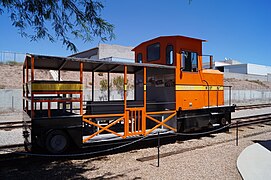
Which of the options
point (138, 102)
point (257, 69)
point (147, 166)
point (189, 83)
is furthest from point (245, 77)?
point (147, 166)

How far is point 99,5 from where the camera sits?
5070 mm

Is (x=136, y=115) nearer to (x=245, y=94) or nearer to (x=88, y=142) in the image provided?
(x=88, y=142)

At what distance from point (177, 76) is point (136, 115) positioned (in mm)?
2109

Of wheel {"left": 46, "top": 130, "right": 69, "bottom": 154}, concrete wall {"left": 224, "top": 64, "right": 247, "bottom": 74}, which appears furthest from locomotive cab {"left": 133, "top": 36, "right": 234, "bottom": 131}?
concrete wall {"left": 224, "top": 64, "right": 247, "bottom": 74}

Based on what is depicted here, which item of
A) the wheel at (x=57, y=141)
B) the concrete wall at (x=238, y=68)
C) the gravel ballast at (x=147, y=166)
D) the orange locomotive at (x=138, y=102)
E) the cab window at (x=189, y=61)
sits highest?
the concrete wall at (x=238, y=68)

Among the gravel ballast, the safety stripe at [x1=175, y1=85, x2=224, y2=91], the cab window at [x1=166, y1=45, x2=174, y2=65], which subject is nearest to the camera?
the gravel ballast

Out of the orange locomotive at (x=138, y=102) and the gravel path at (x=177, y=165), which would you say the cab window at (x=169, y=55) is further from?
the gravel path at (x=177, y=165)

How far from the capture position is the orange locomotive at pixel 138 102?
20.0 feet

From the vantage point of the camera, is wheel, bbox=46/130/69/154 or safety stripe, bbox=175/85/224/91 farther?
safety stripe, bbox=175/85/224/91

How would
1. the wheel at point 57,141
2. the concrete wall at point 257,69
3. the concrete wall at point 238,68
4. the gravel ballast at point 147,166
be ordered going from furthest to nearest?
the concrete wall at point 257,69 → the concrete wall at point 238,68 → the wheel at point 57,141 → the gravel ballast at point 147,166

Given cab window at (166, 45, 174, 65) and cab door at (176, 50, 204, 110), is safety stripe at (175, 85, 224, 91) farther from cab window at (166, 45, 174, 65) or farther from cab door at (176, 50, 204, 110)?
cab window at (166, 45, 174, 65)

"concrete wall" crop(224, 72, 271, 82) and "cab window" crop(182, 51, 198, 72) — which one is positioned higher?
"concrete wall" crop(224, 72, 271, 82)

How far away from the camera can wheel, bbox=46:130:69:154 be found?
19.8 feet

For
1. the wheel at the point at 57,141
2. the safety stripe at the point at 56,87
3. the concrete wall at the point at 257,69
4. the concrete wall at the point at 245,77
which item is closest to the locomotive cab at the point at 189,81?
the safety stripe at the point at 56,87
